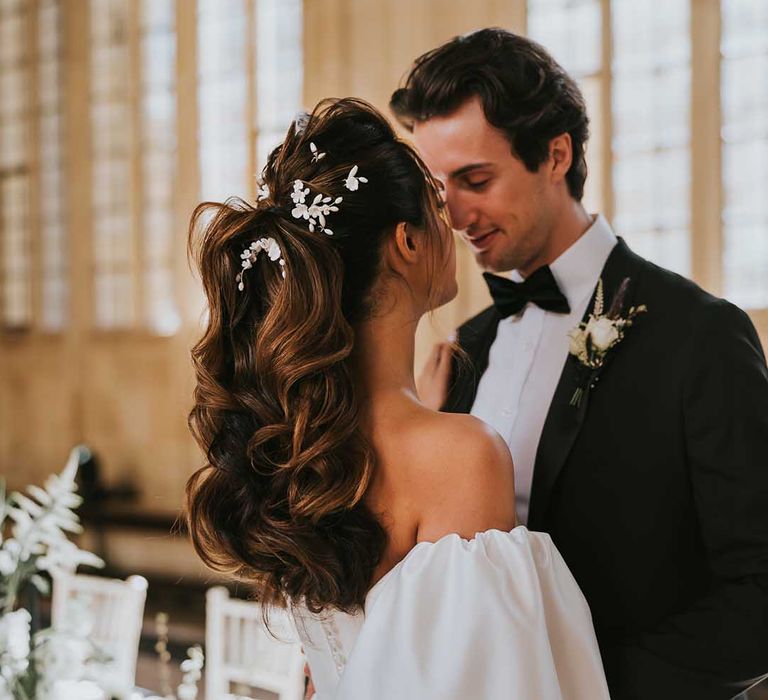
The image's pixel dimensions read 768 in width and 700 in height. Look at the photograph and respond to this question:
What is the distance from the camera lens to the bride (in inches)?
58.1

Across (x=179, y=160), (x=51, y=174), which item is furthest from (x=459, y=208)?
(x=51, y=174)

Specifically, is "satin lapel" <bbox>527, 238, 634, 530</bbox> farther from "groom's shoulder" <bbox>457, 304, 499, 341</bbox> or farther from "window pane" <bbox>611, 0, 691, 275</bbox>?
"window pane" <bbox>611, 0, 691, 275</bbox>

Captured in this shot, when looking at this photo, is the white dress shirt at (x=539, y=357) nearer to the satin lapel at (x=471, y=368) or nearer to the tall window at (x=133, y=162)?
the satin lapel at (x=471, y=368)

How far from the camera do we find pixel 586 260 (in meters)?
2.18

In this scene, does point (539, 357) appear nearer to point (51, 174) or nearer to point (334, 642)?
point (334, 642)

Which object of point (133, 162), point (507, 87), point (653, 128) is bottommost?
point (507, 87)

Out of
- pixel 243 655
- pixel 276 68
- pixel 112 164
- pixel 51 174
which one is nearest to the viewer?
pixel 243 655

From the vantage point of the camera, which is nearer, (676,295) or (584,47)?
(676,295)

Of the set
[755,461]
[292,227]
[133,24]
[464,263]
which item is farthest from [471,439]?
[133,24]

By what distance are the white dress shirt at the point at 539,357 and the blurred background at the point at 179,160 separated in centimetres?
406

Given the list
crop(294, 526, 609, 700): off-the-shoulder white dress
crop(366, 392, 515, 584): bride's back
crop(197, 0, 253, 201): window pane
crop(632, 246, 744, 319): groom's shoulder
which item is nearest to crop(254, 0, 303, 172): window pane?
crop(197, 0, 253, 201): window pane

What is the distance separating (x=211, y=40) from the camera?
8617 millimetres

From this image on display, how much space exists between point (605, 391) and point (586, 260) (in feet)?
1.28

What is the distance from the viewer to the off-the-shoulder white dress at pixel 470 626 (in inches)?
57.1
